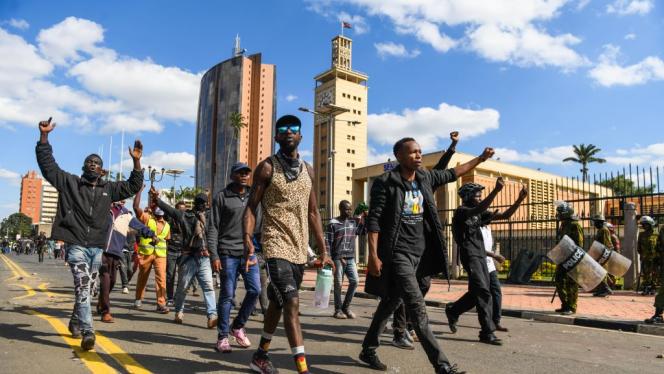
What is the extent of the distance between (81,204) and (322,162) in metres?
115

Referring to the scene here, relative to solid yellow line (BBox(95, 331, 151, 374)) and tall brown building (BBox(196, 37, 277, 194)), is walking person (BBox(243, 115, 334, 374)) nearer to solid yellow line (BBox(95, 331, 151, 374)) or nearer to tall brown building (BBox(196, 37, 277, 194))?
solid yellow line (BBox(95, 331, 151, 374))

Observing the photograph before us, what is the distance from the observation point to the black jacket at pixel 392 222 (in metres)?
4.48

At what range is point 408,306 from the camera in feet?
13.9

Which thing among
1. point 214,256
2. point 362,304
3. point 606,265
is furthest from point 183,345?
point 606,265

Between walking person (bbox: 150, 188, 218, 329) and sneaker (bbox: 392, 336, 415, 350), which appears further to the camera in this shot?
walking person (bbox: 150, 188, 218, 329)

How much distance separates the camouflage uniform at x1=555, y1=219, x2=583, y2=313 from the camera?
826cm

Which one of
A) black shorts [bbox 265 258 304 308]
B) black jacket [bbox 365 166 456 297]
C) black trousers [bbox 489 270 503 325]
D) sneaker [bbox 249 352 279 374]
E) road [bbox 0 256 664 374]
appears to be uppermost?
black jacket [bbox 365 166 456 297]

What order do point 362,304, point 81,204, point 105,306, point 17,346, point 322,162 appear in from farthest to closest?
point 322,162 → point 362,304 → point 105,306 → point 81,204 → point 17,346

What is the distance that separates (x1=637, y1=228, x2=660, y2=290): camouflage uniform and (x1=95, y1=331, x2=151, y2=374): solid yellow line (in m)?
11.9

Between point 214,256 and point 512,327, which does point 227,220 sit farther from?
point 512,327

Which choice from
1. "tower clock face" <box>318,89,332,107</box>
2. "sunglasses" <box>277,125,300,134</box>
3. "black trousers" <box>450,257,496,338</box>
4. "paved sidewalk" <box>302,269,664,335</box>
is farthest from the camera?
"tower clock face" <box>318,89,332,107</box>

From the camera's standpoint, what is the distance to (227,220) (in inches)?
229

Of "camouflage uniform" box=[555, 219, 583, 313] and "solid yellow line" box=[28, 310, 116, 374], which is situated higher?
"camouflage uniform" box=[555, 219, 583, 313]

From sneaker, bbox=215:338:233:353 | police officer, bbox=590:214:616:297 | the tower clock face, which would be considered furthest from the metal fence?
the tower clock face
